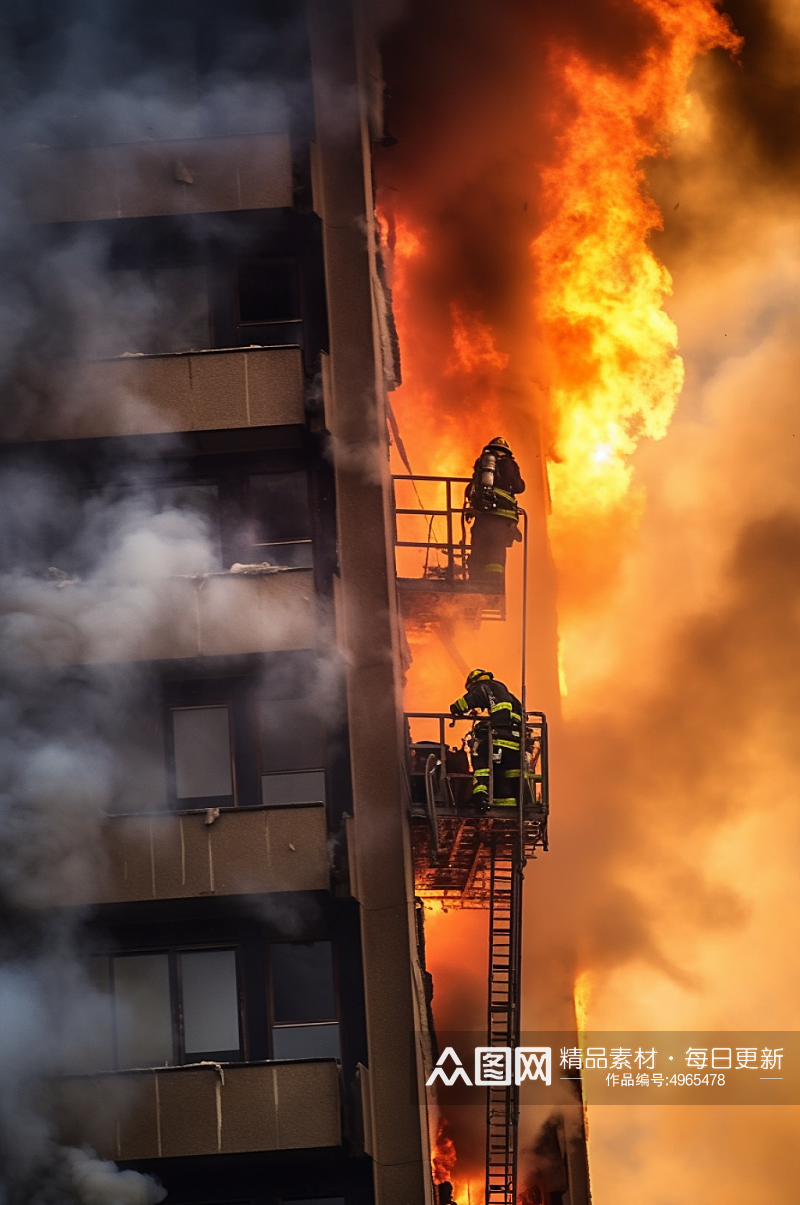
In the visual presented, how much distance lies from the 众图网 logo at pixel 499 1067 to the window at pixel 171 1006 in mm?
2362

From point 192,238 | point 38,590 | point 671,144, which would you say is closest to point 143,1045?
point 38,590

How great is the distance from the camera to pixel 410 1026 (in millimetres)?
18047

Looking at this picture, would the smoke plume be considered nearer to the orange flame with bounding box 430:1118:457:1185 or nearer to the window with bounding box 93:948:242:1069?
the orange flame with bounding box 430:1118:457:1185

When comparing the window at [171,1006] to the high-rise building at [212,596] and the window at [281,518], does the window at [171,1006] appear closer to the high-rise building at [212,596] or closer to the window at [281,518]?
the high-rise building at [212,596]

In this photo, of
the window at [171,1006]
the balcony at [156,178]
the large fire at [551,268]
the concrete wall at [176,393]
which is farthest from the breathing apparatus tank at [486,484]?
the window at [171,1006]

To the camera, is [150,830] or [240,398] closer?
[150,830]

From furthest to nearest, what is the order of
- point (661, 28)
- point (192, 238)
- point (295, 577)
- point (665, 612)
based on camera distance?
point (665, 612), point (661, 28), point (192, 238), point (295, 577)

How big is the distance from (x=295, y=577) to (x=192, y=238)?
14.3ft

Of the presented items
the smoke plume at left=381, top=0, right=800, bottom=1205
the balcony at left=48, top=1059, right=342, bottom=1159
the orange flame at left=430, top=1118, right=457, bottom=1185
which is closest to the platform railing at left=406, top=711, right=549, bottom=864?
the balcony at left=48, top=1059, right=342, bottom=1159

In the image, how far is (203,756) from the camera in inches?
747

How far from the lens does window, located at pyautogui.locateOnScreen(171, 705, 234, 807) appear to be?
18844 millimetres

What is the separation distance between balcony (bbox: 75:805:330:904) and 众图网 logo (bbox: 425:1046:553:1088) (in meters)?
2.85

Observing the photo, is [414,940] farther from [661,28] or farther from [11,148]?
[661,28]

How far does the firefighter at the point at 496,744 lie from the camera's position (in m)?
18.5
